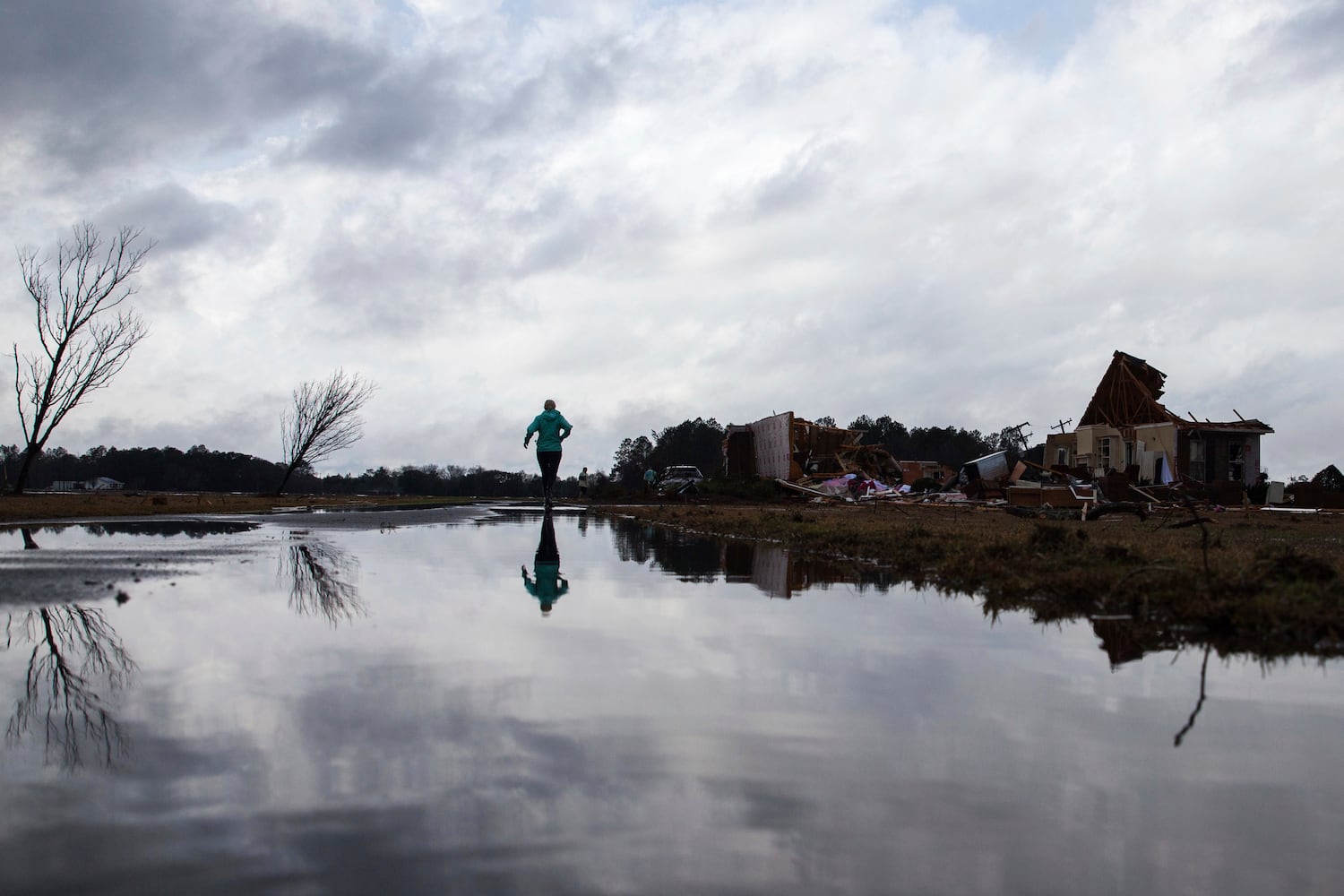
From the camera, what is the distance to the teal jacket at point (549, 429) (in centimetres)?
2500

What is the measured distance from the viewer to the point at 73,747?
349cm

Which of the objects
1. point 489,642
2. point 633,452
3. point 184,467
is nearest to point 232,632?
point 489,642

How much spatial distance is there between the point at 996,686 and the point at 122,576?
22.5 ft

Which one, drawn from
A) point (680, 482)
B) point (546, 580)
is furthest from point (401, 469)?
point (546, 580)

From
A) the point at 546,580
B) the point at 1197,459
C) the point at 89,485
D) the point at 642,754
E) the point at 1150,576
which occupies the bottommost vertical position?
the point at 642,754

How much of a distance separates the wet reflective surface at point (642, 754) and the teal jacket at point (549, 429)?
18.1 metres

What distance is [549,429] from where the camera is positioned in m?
25.3

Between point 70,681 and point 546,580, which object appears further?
point 546,580

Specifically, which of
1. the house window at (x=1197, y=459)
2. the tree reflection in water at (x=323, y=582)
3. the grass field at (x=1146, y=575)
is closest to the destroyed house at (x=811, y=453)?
the house window at (x=1197, y=459)

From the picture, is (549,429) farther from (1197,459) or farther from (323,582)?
(1197,459)

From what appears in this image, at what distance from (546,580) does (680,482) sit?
3553 centimetres

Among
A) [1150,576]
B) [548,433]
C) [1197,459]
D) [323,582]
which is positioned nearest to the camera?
[1150,576]

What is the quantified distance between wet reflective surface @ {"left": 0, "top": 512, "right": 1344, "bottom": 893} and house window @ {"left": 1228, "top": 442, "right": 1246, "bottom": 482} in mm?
41409

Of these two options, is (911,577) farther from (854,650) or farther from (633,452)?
(633,452)
